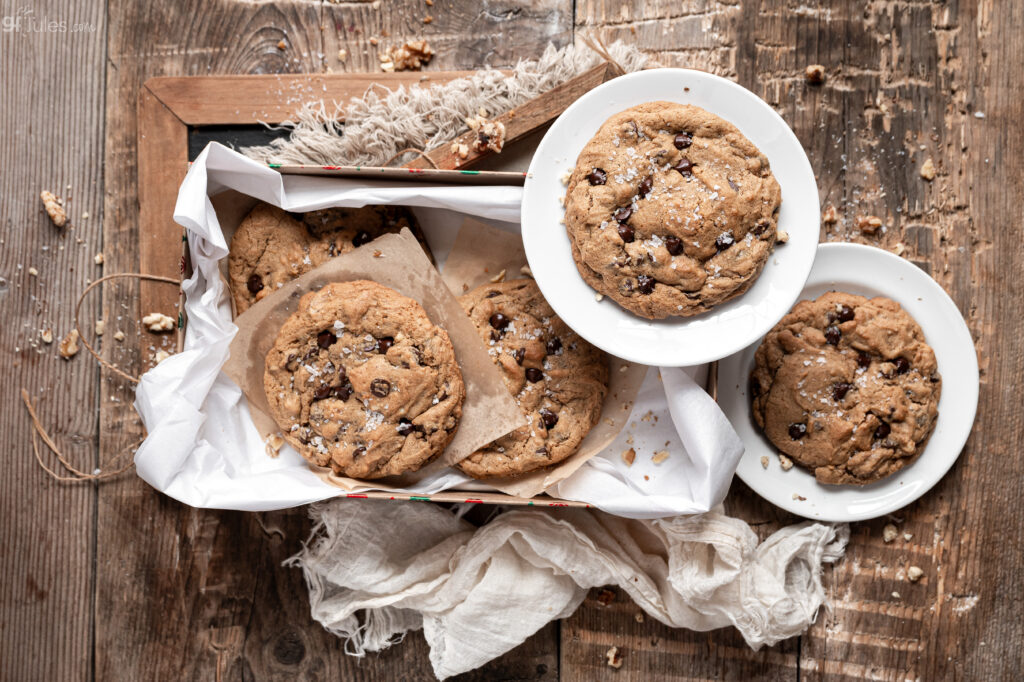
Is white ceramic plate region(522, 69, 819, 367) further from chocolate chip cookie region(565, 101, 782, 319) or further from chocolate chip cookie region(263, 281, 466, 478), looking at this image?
chocolate chip cookie region(263, 281, 466, 478)

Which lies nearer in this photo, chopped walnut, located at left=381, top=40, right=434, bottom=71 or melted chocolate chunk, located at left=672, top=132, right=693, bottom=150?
melted chocolate chunk, located at left=672, top=132, right=693, bottom=150

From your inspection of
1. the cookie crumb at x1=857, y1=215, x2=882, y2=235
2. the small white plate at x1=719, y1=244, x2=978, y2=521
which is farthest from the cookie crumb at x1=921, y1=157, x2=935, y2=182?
the small white plate at x1=719, y1=244, x2=978, y2=521

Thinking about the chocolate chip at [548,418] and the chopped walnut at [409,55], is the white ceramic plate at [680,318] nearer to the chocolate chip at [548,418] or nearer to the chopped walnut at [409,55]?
the chocolate chip at [548,418]

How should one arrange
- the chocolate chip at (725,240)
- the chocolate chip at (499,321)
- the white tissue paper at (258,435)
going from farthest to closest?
the chocolate chip at (499,321)
the white tissue paper at (258,435)
the chocolate chip at (725,240)

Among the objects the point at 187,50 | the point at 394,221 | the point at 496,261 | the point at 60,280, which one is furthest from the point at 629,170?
the point at 60,280

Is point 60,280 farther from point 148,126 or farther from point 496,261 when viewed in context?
point 496,261

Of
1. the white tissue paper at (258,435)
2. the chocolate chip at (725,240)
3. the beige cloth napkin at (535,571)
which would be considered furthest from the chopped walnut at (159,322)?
the chocolate chip at (725,240)

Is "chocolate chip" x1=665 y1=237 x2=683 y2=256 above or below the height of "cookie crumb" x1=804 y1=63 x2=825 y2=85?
below
